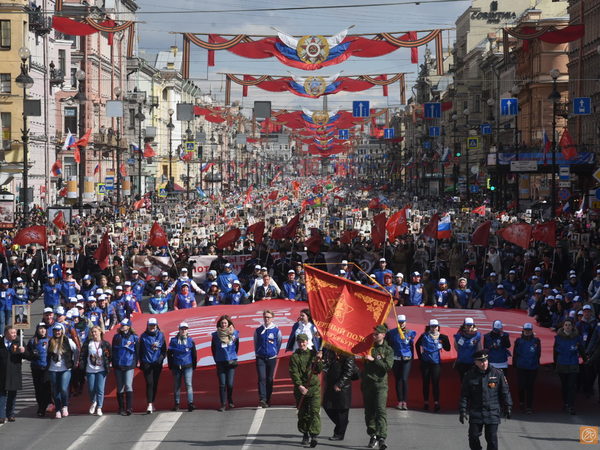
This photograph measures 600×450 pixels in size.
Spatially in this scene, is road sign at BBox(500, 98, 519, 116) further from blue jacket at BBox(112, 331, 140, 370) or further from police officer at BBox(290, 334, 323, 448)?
police officer at BBox(290, 334, 323, 448)

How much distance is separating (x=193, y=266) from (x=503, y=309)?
9624 mm

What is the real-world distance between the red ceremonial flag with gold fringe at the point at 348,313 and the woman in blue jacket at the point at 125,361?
9.98 ft

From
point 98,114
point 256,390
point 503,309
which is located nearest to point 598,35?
point 98,114

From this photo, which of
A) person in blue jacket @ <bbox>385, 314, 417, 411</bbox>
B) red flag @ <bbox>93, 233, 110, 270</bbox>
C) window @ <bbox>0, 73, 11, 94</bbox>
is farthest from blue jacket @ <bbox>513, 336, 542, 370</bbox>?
window @ <bbox>0, 73, 11, 94</bbox>

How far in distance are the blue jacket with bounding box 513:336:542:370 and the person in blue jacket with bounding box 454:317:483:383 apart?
465 mm

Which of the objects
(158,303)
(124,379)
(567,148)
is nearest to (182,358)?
(124,379)

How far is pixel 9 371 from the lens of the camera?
50.0ft

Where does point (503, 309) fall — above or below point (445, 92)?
below

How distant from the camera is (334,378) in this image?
13.6 m

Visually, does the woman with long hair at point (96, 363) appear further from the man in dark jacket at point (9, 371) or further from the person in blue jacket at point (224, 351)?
the person in blue jacket at point (224, 351)

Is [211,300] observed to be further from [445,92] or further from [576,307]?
[445,92]

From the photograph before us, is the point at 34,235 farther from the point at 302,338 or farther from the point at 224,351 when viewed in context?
the point at 302,338

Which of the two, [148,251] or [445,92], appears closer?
[148,251]

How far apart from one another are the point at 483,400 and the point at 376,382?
5.68 ft
